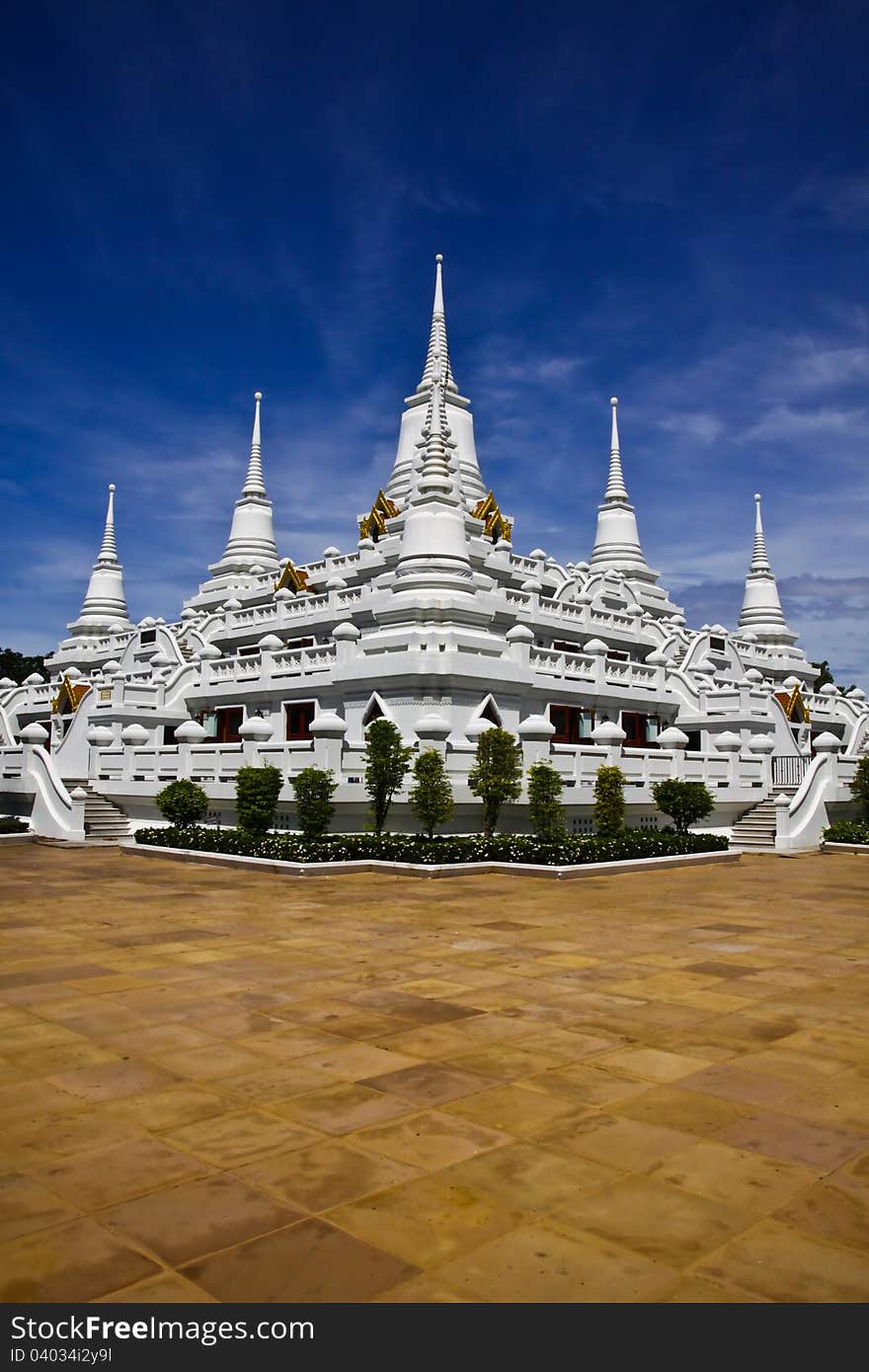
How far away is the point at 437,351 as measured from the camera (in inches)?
1635

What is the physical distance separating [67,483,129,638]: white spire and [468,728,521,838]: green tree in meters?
34.2

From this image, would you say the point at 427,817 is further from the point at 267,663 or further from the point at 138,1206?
the point at 138,1206

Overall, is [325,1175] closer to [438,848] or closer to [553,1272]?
[553,1272]

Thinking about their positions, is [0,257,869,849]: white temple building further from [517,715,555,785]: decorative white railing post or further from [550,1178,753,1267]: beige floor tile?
[550,1178,753,1267]: beige floor tile

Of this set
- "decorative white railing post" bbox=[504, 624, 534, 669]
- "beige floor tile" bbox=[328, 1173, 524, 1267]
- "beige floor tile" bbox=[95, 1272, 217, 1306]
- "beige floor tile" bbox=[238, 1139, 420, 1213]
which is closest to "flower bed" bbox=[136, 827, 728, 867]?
"decorative white railing post" bbox=[504, 624, 534, 669]

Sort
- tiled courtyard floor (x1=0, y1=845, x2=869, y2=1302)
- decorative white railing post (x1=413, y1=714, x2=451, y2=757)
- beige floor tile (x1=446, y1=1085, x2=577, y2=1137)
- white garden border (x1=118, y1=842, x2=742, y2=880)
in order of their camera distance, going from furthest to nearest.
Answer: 1. decorative white railing post (x1=413, y1=714, x2=451, y2=757)
2. white garden border (x1=118, y1=842, x2=742, y2=880)
3. beige floor tile (x1=446, y1=1085, x2=577, y2=1137)
4. tiled courtyard floor (x1=0, y1=845, x2=869, y2=1302)

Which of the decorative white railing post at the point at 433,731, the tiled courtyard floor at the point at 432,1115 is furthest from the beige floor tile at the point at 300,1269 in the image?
the decorative white railing post at the point at 433,731

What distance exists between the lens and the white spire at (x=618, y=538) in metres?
49.5

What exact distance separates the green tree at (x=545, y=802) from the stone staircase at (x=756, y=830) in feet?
23.9

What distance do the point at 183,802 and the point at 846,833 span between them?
57.9 ft

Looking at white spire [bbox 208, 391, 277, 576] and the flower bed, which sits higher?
white spire [bbox 208, 391, 277, 576]

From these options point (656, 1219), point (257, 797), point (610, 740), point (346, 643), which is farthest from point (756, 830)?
point (656, 1219)

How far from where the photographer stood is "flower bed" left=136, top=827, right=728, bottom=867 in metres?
21.2

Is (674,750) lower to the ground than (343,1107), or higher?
higher
